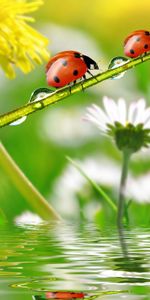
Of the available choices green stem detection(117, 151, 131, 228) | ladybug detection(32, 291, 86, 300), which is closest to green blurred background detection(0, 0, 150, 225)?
green stem detection(117, 151, 131, 228)

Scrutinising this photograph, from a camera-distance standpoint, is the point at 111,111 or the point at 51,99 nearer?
the point at 51,99

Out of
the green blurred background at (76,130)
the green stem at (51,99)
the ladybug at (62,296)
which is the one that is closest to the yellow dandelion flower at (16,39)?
the green blurred background at (76,130)

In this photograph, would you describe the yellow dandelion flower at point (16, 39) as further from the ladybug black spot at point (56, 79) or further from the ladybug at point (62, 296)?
the ladybug at point (62, 296)

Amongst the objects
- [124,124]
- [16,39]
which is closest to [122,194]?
[124,124]

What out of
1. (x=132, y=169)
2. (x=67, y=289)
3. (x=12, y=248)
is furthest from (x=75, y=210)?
(x=67, y=289)

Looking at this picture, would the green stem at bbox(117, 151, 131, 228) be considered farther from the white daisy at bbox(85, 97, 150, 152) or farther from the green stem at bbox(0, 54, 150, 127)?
the green stem at bbox(0, 54, 150, 127)

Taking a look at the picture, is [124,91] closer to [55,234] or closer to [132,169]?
[132,169]

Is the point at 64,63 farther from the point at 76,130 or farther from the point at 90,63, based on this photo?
the point at 76,130
